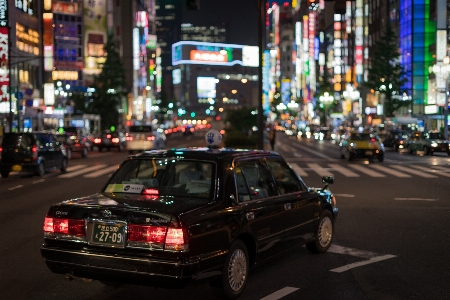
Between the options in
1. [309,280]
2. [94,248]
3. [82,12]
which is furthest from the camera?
[82,12]

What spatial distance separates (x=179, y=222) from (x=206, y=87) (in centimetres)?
16970

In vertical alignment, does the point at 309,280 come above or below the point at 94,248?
below

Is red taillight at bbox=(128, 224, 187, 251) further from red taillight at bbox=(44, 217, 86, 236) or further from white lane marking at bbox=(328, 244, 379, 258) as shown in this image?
white lane marking at bbox=(328, 244, 379, 258)

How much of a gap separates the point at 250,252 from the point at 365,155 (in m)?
26.6

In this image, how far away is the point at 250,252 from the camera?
706 centimetres

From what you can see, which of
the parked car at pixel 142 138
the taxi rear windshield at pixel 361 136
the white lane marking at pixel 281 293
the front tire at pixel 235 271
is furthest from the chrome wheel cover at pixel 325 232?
the parked car at pixel 142 138

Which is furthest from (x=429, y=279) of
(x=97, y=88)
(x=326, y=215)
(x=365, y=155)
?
(x=97, y=88)

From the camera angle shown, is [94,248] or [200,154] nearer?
[94,248]

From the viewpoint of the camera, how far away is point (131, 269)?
5992 millimetres

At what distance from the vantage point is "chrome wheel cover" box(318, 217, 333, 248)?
902cm

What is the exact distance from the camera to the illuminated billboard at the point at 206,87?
6831 inches

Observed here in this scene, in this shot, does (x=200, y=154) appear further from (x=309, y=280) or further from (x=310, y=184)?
(x=310, y=184)

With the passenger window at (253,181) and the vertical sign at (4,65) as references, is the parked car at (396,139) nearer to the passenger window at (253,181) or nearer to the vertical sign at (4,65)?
the vertical sign at (4,65)

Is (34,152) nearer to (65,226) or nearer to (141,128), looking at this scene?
(65,226)
